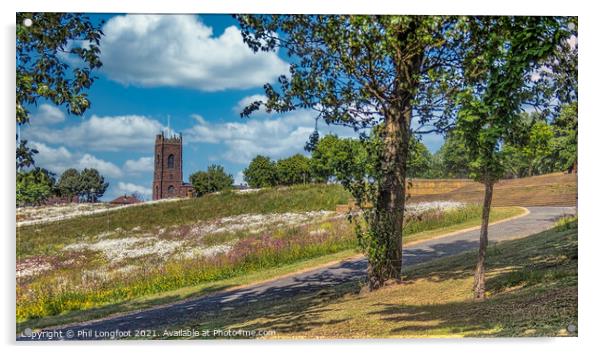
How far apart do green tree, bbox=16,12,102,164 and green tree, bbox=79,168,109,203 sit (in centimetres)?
85

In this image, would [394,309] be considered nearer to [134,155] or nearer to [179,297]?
[179,297]

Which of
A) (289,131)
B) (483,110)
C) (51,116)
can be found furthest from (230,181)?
(483,110)

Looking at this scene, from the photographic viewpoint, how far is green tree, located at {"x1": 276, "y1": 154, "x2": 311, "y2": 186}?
30.9 feet

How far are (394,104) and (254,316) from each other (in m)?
4.33

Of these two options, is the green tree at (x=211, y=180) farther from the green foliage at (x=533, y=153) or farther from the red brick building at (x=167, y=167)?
the green foliage at (x=533, y=153)

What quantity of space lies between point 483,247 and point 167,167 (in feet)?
17.1

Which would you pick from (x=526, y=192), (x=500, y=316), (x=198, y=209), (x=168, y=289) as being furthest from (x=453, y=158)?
(x=168, y=289)

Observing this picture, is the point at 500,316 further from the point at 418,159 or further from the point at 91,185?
the point at 91,185

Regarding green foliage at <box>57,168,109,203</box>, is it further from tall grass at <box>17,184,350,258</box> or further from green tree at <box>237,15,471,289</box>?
green tree at <box>237,15,471,289</box>

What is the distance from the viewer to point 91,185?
885cm

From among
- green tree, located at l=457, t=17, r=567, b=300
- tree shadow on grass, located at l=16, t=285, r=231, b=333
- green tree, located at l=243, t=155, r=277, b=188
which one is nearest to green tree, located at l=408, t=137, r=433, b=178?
green tree, located at l=457, t=17, r=567, b=300

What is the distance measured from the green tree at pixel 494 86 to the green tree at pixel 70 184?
609 cm

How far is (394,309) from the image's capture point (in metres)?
8.46

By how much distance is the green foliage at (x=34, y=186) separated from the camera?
8.26m
